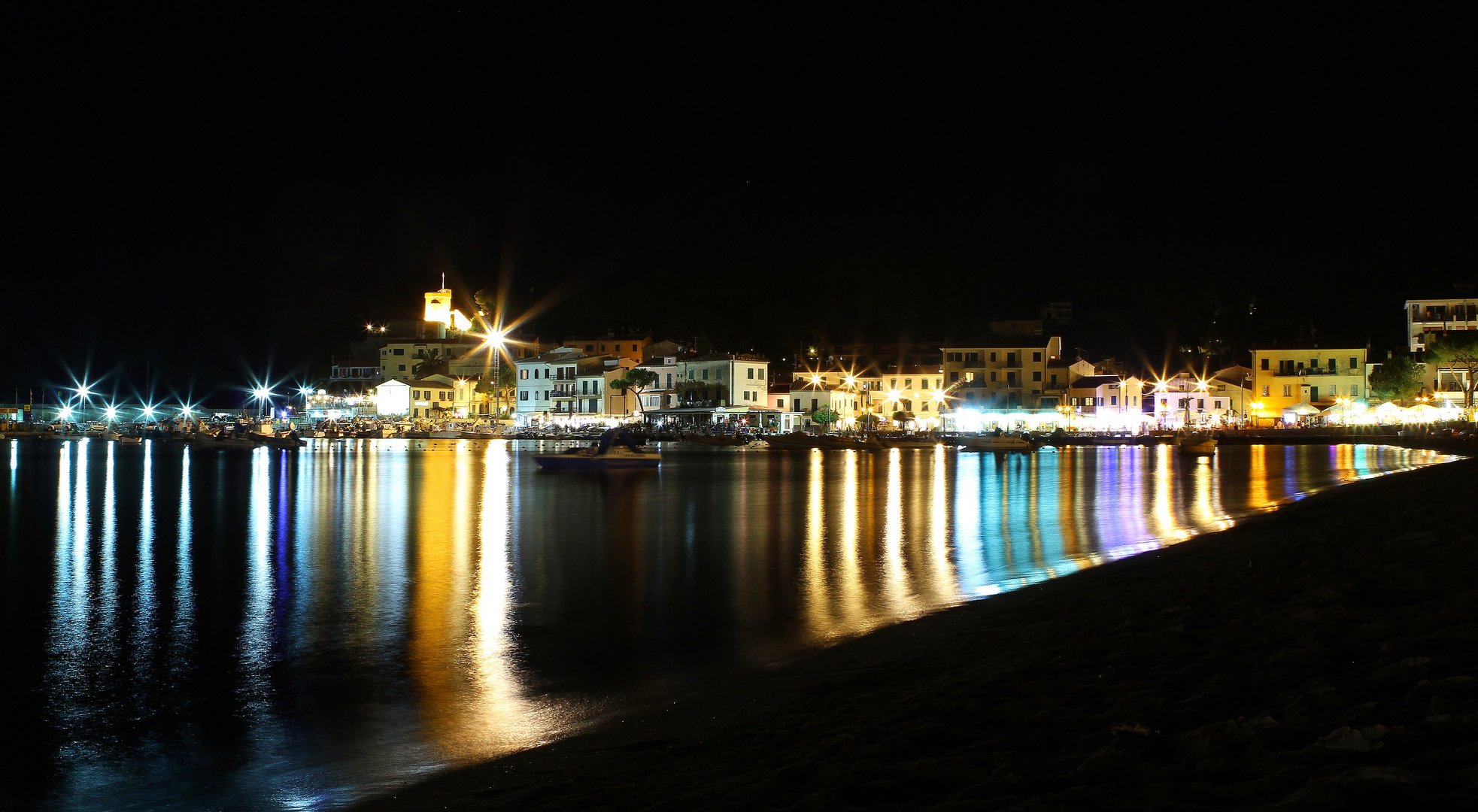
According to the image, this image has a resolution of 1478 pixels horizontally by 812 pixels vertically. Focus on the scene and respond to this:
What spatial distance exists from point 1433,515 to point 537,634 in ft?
36.9

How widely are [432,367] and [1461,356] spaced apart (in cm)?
8332

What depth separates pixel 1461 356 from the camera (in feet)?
188

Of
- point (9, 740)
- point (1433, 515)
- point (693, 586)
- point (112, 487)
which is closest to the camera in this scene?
point (9, 740)

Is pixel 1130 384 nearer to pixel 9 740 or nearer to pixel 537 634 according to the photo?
pixel 537 634

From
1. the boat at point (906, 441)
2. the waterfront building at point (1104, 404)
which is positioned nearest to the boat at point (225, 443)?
the boat at point (906, 441)

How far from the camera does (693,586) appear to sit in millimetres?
14047

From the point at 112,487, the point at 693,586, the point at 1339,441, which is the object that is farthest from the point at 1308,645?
the point at 1339,441

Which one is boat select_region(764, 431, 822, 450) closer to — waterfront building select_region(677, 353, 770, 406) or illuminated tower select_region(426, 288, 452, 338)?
waterfront building select_region(677, 353, 770, 406)

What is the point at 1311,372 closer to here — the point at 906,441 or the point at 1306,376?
the point at 1306,376

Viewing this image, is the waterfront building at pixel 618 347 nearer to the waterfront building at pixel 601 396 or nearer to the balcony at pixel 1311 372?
the waterfront building at pixel 601 396

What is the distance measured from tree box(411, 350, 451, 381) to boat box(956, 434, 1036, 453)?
57806 mm

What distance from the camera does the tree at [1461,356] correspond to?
57.3 m

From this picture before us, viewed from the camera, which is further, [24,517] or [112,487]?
[112,487]

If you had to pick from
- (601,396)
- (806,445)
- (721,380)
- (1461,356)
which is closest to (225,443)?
(601,396)
